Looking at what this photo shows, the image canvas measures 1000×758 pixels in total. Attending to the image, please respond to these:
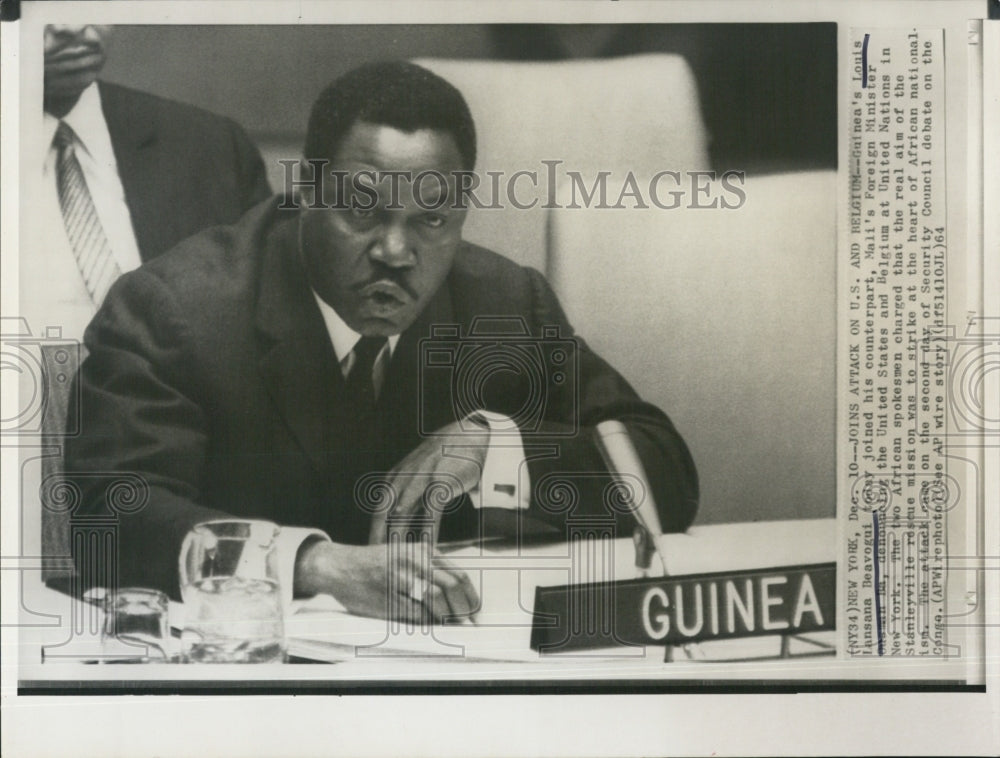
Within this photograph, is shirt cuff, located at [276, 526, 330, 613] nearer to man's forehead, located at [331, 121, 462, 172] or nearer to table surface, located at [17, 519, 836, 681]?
table surface, located at [17, 519, 836, 681]

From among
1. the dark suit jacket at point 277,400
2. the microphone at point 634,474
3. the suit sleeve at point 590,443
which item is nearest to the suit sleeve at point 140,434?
the dark suit jacket at point 277,400

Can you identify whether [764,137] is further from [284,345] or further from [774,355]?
[284,345]

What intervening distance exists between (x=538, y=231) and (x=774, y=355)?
0.67 metres

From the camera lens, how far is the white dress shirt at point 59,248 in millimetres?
2123

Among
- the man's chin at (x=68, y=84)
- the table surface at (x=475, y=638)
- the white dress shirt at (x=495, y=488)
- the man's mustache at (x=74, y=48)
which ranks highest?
the man's mustache at (x=74, y=48)

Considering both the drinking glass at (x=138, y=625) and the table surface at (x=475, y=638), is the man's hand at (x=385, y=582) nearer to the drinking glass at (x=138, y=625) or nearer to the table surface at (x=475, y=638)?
the table surface at (x=475, y=638)

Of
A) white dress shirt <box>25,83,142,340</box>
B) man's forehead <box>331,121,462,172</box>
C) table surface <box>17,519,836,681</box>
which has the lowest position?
table surface <box>17,519,836,681</box>

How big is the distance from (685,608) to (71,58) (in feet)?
6.77

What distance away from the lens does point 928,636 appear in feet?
7.02

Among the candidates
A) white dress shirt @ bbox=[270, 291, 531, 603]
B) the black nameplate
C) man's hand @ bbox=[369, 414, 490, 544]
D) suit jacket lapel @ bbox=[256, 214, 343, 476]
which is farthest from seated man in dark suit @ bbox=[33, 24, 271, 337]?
the black nameplate

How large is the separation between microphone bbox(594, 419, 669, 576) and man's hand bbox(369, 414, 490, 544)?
30 centimetres

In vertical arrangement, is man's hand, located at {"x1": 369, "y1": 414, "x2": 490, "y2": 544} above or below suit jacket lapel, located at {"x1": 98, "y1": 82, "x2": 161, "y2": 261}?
below

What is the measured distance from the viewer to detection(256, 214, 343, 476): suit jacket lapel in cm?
210

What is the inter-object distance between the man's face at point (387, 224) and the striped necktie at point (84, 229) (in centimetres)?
50
